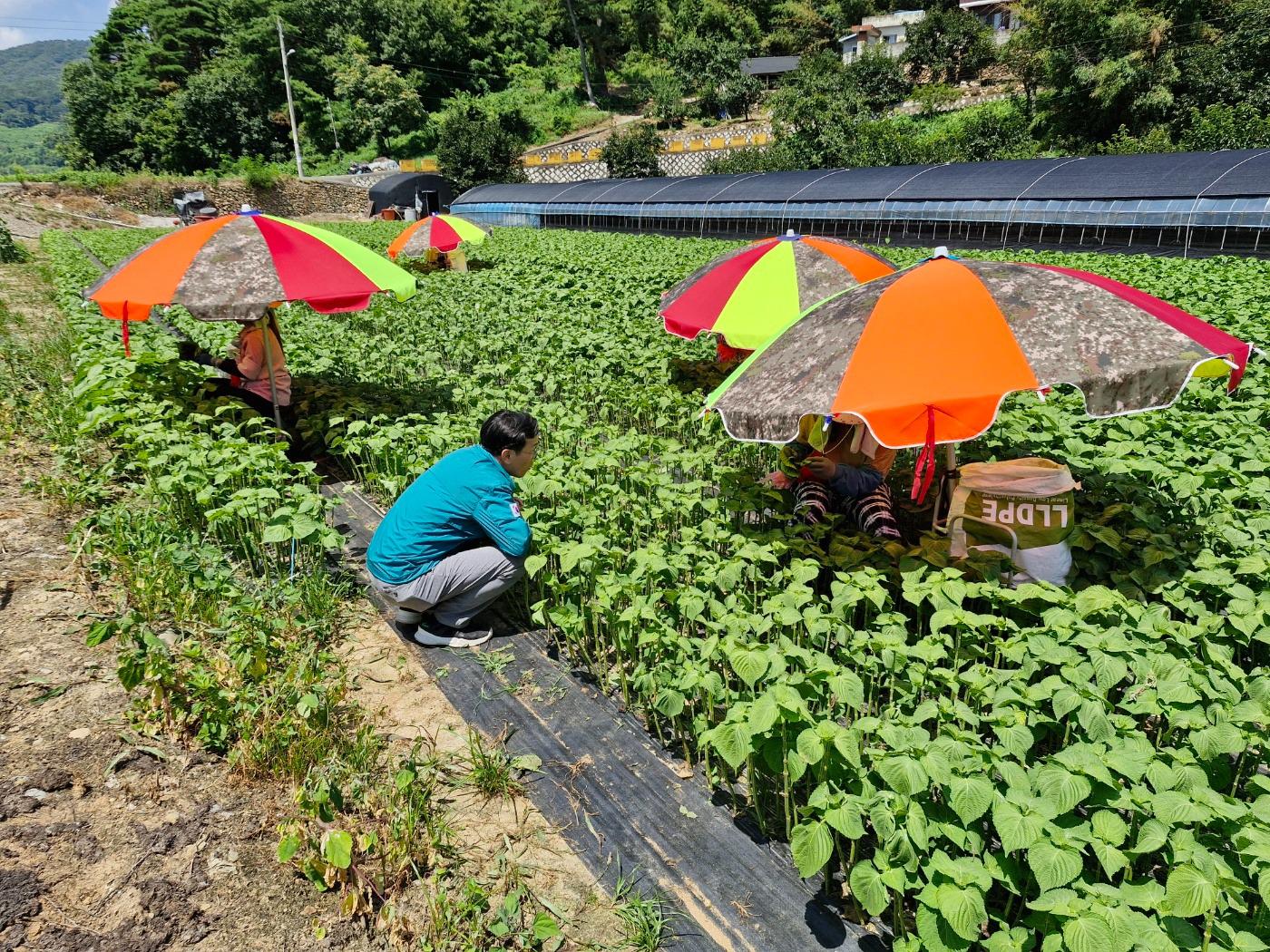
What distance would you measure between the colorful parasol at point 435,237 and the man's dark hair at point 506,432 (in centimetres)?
1287

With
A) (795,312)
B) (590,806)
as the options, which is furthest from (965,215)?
(590,806)

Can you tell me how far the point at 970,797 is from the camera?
7.02 feet

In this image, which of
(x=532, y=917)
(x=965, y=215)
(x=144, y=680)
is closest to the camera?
(x=532, y=917)

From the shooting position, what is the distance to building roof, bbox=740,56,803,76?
1960 inches

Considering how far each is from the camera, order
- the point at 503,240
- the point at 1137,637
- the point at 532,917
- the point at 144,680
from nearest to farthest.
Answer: the point at 532,917
the point at 1137,637
the point at 144,680
the point at 503,240

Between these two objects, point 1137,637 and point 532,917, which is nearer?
point 532,917

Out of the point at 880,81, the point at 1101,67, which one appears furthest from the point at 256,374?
the point at 880,81

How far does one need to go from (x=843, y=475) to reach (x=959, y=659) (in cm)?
157

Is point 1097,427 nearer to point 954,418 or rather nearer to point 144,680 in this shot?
point 954,418

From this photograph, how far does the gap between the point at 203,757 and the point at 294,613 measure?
3.58 feet

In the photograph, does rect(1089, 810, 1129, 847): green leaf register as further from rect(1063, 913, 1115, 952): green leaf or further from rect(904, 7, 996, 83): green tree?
rect(904, 7, 996, 83): green tree

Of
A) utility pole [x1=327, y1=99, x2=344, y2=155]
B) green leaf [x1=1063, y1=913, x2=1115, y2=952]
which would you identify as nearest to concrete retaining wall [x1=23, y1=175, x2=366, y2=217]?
utility pole [x1=327, y1=99, x2=344, y2=155]

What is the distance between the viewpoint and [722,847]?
272 cm

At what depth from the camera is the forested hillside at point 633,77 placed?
28375mm
